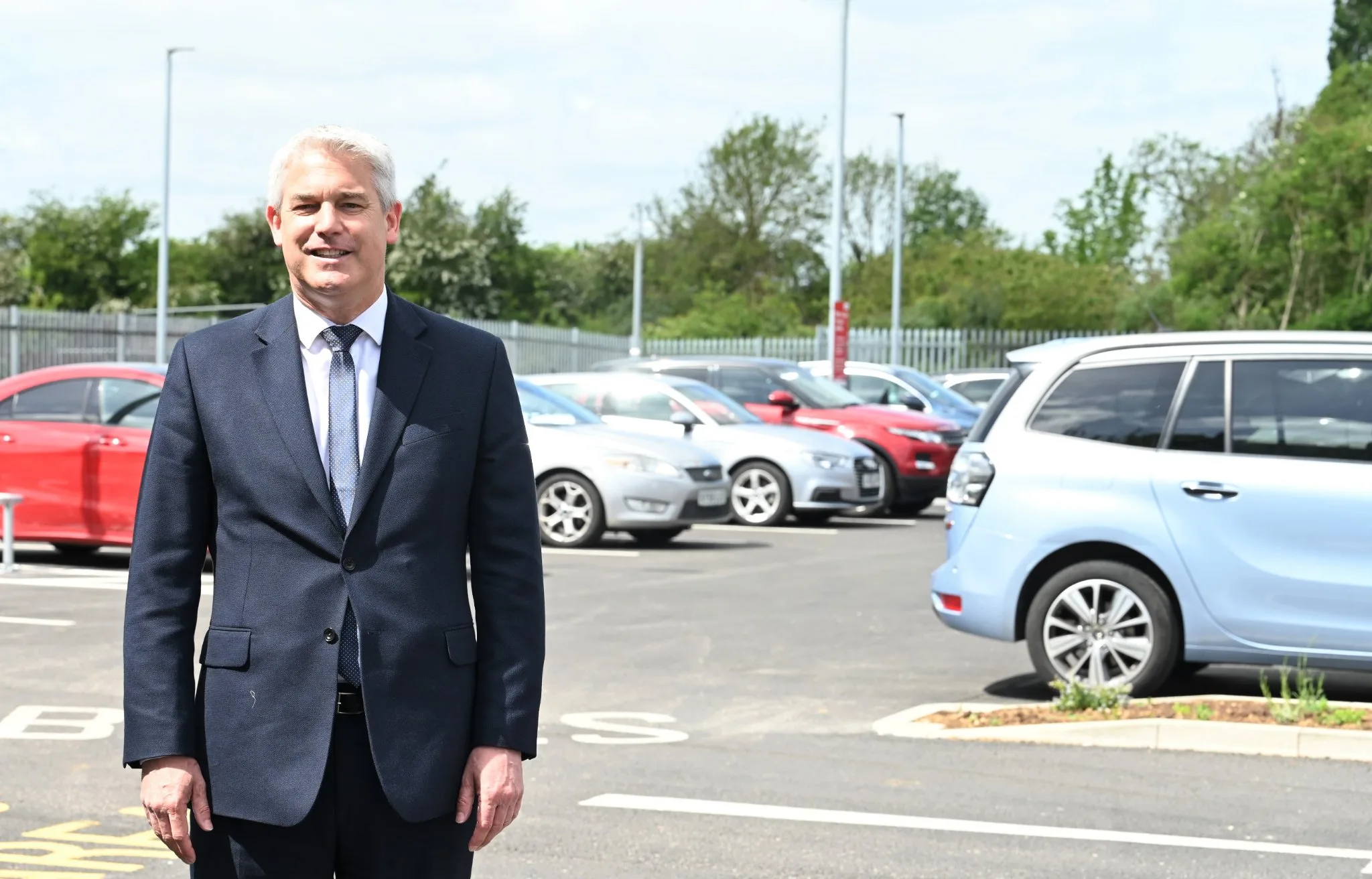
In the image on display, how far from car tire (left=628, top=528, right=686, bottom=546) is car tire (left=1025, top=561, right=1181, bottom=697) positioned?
8.93 meters

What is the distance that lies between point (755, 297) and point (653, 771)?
67.9 m

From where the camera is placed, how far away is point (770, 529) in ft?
66.2

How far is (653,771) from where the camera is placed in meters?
7.80

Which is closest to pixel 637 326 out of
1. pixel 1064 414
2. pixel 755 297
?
Answer: pixel 755 297

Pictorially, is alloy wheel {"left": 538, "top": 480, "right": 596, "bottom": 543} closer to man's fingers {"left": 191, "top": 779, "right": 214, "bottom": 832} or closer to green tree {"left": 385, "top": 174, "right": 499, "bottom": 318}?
man's fingers {"left": 191, "top": 779, "right": 214, "bottom": 832}

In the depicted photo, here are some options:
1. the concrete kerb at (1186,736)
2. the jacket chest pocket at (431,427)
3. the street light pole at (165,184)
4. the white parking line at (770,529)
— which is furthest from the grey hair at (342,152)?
the street light pole at (165,184)

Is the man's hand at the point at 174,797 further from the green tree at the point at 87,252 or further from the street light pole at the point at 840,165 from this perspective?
the green tree at the point at 87,252

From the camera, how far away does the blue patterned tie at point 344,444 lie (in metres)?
3.29

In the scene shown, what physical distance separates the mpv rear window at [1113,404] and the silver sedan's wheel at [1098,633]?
713 mm

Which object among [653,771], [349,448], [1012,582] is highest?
[349,448]

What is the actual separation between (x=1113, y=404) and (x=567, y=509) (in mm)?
8598

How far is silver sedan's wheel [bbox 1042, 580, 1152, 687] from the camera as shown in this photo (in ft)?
30.6

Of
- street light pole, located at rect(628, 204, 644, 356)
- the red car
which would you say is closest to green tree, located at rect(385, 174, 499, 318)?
street light pole, located at rect(628, 204, 644, 356)

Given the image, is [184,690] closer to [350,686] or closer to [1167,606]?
[350,686]
